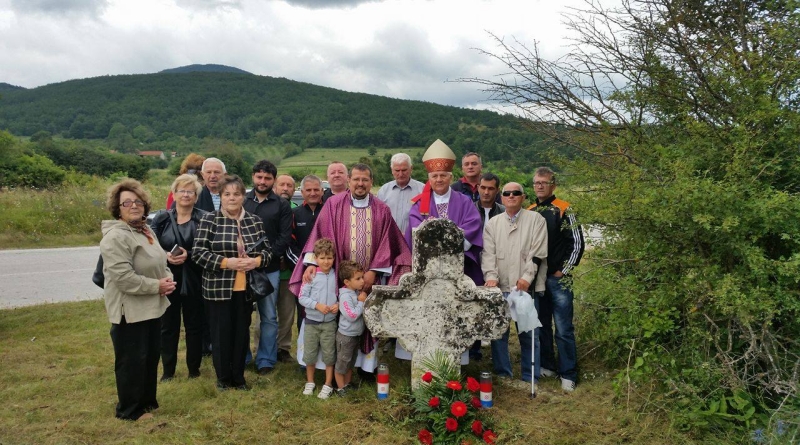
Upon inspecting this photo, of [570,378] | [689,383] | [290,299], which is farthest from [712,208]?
[290,299]

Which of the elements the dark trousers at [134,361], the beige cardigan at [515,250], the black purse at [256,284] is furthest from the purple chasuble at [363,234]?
the dark trousers at [134,361]

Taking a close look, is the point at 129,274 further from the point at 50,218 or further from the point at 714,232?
the point at 50,218

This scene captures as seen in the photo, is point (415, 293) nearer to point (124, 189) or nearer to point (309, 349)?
point (309, 349)

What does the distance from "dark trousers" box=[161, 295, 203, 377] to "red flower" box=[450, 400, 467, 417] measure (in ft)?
9.15

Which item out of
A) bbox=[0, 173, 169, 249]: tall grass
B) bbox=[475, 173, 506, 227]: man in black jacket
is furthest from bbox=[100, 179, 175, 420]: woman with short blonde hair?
bbox=[0, 173, 169, 249]: tall grass

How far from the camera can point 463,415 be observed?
4031 millimetres

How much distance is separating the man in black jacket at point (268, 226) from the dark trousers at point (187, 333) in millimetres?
584

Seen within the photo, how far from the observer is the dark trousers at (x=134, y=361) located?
4398 mm

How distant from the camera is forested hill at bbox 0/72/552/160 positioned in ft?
197

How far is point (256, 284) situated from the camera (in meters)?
5.02

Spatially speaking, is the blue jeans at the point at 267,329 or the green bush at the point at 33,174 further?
the green bush at the point at 33,174

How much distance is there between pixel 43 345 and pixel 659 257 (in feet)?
21.6

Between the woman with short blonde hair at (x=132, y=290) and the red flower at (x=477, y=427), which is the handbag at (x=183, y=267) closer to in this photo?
the woman with short blonde hair at (x=132, y=290)

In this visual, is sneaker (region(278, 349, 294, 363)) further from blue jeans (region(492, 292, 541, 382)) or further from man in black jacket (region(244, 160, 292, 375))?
blue jeans (region(492, 292, 541, 382))
